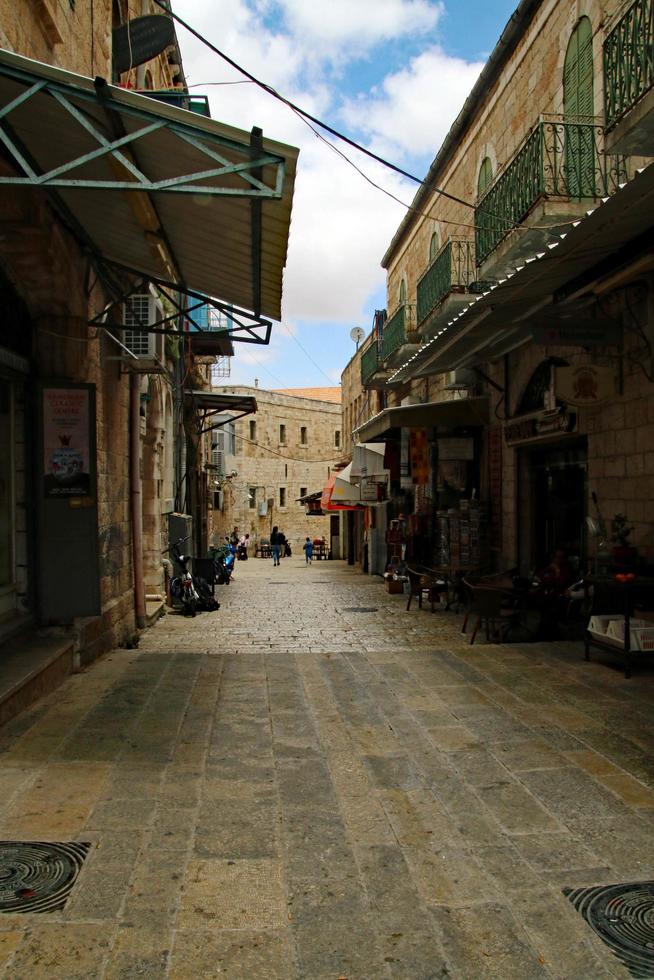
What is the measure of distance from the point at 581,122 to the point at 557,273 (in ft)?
12.0

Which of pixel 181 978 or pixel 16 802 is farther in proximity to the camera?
pixel 16 802

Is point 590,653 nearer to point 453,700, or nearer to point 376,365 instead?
point 453,700

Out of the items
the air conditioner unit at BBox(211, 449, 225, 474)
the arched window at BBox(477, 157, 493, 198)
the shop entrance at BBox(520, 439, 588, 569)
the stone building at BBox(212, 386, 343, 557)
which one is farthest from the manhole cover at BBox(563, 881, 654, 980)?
the stone building at BBox(212, 386, 343, 557)

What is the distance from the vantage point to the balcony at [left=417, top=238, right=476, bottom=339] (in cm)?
1296

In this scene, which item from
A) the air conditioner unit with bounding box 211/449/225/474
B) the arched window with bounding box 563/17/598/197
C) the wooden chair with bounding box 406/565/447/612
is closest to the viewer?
the arched window with bounding box 563/17/598/197

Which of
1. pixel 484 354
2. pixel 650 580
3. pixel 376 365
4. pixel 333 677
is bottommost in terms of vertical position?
pixel 333 677

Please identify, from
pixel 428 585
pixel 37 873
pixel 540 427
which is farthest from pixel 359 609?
pixel 37 873

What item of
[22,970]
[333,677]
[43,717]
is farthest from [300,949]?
[333,677]

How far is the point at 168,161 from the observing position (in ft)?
16.7

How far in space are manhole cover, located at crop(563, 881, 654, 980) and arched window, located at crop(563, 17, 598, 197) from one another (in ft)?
26.1

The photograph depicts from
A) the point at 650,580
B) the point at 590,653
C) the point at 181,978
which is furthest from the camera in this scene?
the point at 590,653

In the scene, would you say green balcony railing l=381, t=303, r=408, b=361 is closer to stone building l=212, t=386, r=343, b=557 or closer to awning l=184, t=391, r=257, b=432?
awning l=184, t=391, r=257, b=432

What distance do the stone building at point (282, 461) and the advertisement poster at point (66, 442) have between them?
138 ft

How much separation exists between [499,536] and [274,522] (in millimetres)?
40815
